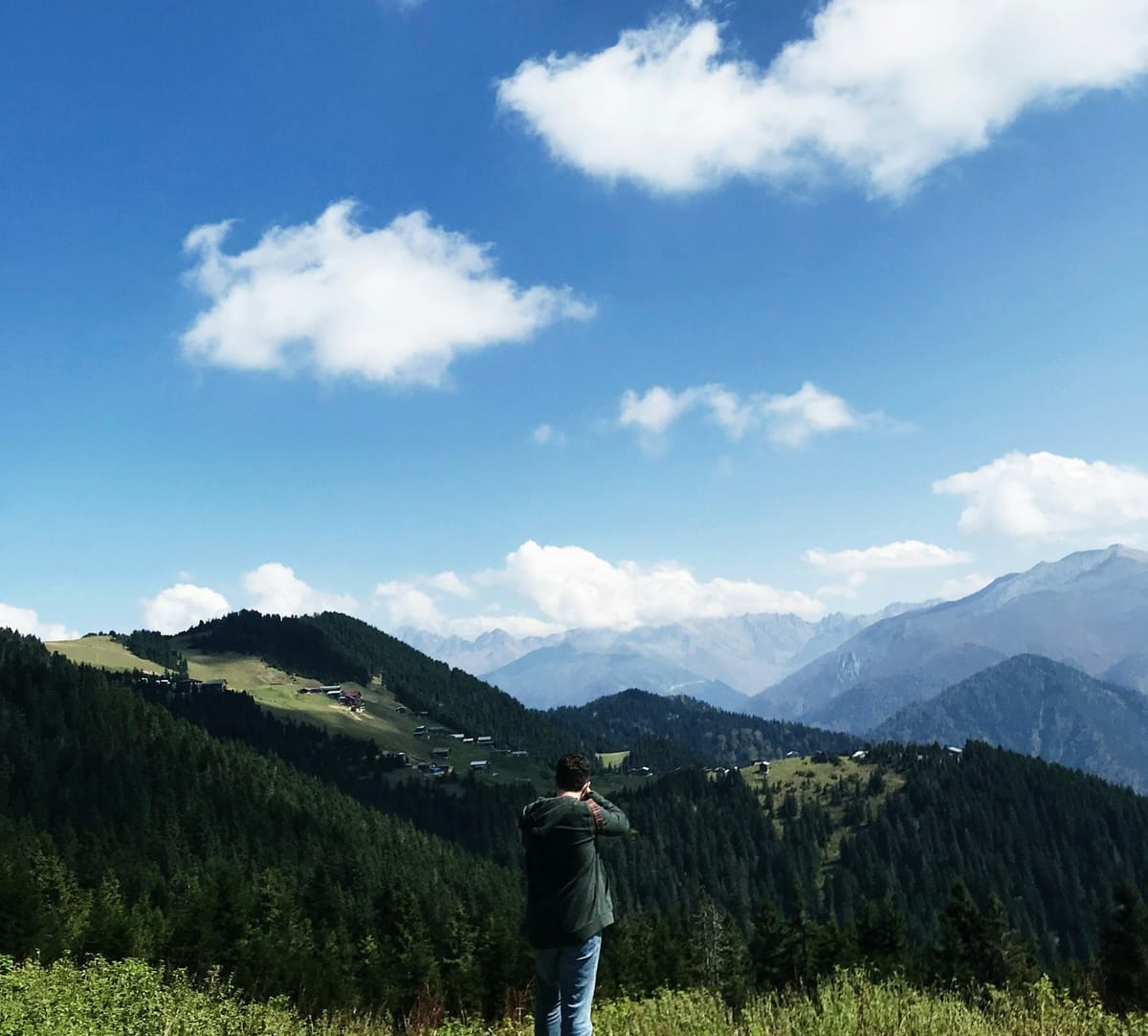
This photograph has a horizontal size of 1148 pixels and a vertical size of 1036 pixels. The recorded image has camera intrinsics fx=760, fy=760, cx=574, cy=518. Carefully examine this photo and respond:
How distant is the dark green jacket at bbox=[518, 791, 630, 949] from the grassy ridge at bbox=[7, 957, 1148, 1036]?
3.22m

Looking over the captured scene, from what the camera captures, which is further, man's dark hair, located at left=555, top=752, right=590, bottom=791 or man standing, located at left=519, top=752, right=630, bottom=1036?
man's dark hair, located at left=555, top=752, right=590, bottom=791

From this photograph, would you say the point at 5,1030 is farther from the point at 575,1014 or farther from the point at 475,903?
the point at 475,903

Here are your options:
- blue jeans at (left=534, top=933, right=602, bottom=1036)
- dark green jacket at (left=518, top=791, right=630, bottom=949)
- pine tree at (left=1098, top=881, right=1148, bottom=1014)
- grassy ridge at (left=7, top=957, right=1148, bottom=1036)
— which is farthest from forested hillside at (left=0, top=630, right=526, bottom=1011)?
pine tree at (left=1098, top=881, right=1148, bottom=1014)

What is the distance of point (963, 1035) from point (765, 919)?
8799 centimetres

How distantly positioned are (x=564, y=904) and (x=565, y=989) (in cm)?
104

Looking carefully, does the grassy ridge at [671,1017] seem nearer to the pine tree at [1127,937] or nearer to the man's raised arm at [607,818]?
the man's raised arm at [607,818]

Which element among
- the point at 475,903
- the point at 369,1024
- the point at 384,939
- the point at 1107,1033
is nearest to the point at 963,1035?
the point at 1107,1033

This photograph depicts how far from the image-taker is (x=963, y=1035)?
9.12 m

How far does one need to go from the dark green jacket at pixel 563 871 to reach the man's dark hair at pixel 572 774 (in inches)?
7.2

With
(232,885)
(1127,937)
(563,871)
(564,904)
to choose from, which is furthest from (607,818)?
(232,885)

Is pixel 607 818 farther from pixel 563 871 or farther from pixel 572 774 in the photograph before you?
pixel 563 871

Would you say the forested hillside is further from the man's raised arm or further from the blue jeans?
the man's raised arm

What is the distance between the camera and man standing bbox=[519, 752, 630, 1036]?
8656 millimetres

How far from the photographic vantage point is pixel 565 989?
28.8 ft
